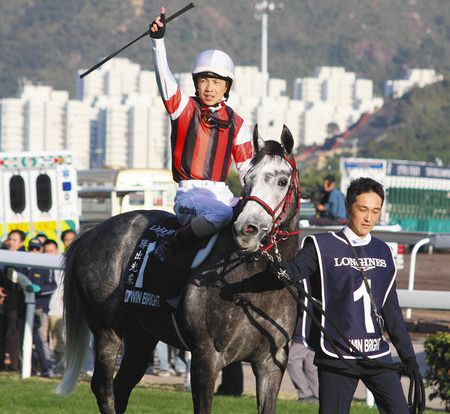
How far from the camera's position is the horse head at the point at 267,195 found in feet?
19.6

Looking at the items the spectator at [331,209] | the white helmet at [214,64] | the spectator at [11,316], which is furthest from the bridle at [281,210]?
the spectator at [331,209]

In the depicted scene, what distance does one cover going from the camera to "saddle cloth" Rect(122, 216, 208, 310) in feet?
22.8

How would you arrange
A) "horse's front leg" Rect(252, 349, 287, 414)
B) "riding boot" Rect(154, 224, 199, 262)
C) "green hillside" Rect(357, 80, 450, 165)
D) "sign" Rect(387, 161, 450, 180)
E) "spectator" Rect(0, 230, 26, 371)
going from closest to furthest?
"horse's front leg" Rect(252, 349, 287, 414)
"riding boot" Rect(154, 224, 199, 262)
"spectator" Rect(0, 230, 26, 371)
"sign" Rect(387, 161, 450, 180)
"green hillside" Rect(357, 80, 450, 165)

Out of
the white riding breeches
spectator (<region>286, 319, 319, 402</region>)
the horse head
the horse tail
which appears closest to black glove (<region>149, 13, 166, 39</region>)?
the white riding breeches

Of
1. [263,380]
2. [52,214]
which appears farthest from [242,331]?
[52,214]

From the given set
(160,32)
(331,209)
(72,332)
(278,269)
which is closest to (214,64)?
(160,32)

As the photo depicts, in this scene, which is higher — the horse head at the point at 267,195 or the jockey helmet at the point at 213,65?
the jockey helmet at the point at 213,65

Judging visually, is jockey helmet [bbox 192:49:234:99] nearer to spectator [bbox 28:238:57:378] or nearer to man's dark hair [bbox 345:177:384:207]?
man's dark hair [bbox 345:177:384:207]

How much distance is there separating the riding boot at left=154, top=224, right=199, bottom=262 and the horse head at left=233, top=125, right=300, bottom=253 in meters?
0.66

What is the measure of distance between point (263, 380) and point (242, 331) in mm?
275

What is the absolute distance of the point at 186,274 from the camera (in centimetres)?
689

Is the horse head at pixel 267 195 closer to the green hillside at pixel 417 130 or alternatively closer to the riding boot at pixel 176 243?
the riding boot at pixel 176 243

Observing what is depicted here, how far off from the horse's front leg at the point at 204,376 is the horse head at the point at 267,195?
70 cm

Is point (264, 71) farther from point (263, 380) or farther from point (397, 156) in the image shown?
point (397, 156)
